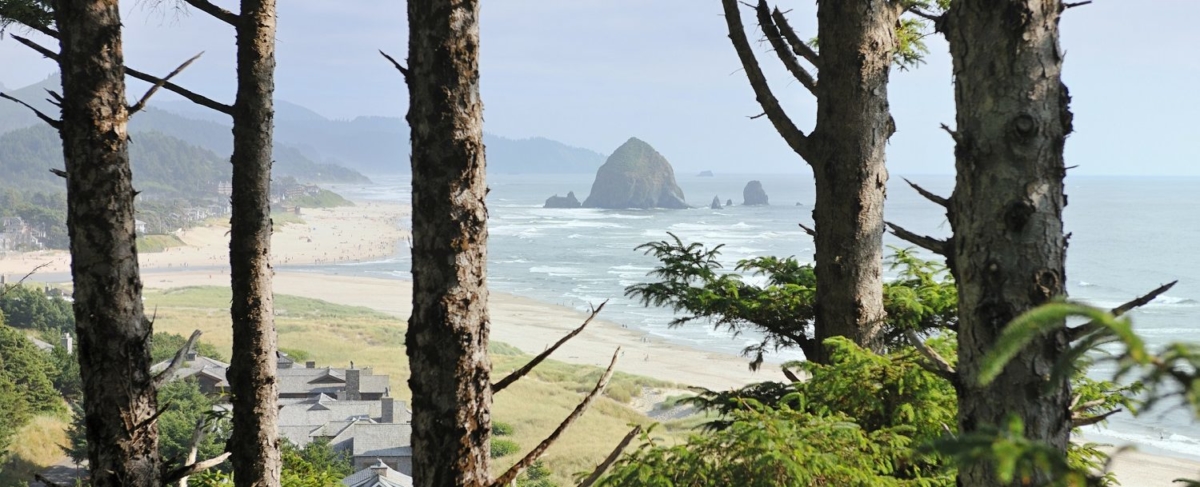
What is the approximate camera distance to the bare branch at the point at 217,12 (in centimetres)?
456

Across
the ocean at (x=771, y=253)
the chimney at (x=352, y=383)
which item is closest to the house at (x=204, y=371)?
the chimney at (x=352, y=383)

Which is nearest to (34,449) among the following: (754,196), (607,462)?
(607,462)

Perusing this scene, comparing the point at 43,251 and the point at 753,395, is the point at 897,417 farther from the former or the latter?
the point at 43,251

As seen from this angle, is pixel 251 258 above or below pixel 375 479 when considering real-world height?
above

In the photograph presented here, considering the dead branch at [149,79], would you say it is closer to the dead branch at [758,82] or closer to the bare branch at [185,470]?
the bare branch at [185,470]

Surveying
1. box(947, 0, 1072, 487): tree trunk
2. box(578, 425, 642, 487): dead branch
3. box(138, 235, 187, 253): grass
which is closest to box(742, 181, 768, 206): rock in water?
box(138, 235, 187, 253): grass

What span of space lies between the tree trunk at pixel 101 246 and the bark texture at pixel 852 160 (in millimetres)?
3529

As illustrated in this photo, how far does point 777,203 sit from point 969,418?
13972cm

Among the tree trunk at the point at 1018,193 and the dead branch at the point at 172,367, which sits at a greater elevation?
the tree trunk at the point at 1018,193

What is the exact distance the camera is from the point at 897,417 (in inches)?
156

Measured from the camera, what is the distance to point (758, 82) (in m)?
5.99

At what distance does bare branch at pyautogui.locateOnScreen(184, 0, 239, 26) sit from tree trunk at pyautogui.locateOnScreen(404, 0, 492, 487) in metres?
2.45

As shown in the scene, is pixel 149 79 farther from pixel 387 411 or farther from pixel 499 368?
pixel 499 368

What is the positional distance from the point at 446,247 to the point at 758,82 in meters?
3.86
